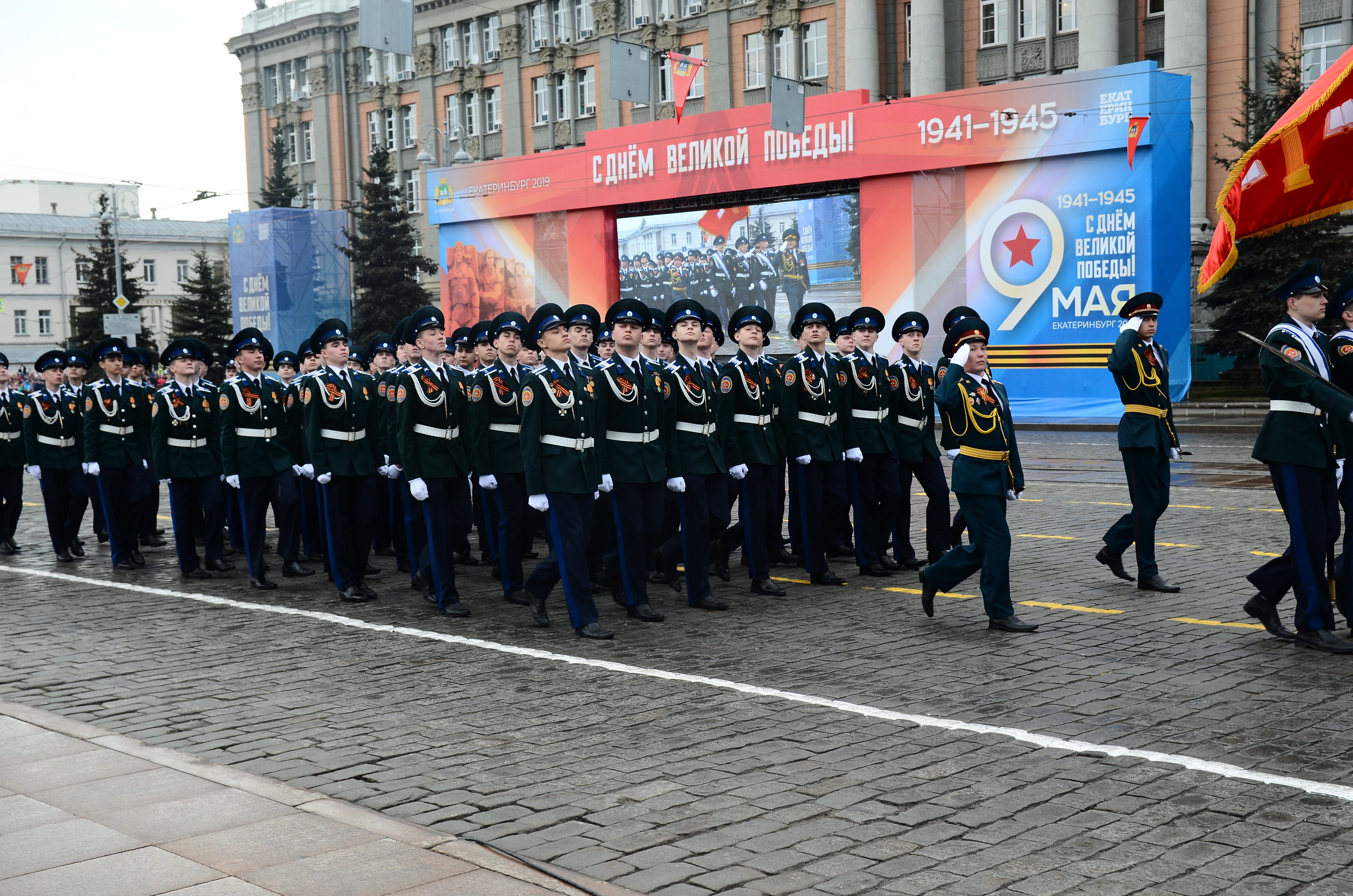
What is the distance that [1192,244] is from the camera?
35.9 meters

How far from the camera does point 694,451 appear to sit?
30.9 ft

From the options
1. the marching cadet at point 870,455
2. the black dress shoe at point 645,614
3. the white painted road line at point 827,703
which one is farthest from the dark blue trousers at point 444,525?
the marching cadet at point 870,455

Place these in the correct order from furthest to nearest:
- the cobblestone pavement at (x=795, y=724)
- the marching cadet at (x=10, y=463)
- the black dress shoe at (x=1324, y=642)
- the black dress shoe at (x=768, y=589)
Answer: the marching cadet at (x=10, y=463)
the black dress shoe at (x=768, y=589)
the black dress shoe at (x=1324, y=642)
the cobblestone pavement at (x=795, y=724)

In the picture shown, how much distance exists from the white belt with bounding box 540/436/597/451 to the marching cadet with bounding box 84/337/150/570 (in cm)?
596

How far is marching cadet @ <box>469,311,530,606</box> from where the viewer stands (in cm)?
982

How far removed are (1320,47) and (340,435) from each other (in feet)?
108

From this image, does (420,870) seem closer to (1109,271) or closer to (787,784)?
(787,784)

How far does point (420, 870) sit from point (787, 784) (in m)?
1.60

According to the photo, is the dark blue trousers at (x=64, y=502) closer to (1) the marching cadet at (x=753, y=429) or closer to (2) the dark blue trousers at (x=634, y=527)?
(2) the dark blue trousers at (x=634, y=527)

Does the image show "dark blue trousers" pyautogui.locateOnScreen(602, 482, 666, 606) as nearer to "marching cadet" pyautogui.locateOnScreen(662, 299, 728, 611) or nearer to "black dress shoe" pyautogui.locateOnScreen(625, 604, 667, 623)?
"black dress shoe" pyautogui.locateOnScreen(625, 604, 667, 623)

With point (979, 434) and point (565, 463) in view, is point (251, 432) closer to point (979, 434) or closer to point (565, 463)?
point (565, 463)

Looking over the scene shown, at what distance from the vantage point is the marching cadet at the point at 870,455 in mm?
10531

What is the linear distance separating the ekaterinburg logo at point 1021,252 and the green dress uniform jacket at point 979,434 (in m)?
19.7

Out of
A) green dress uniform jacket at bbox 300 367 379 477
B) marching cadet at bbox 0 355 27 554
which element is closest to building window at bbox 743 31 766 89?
marching cadet at bbox 0 355 27 554
